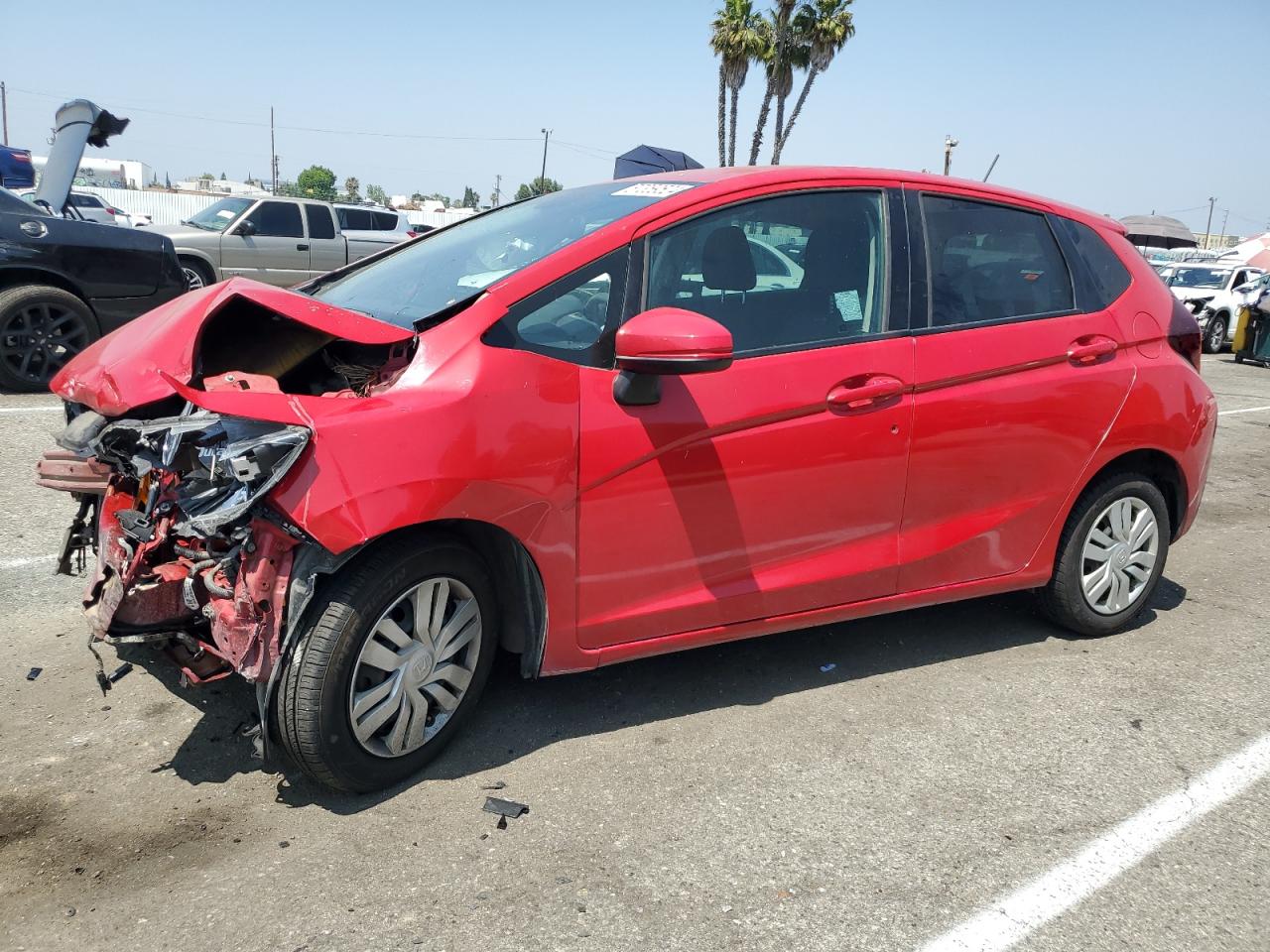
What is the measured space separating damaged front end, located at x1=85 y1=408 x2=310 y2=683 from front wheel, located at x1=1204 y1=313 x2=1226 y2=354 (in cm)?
2086

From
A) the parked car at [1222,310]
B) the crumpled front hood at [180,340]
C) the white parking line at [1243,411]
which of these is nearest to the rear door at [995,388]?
the crumpled front hood at [180,340]

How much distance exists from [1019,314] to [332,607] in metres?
2.76

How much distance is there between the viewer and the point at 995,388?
380cm

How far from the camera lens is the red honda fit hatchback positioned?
274 cm

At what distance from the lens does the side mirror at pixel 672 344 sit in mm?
2904

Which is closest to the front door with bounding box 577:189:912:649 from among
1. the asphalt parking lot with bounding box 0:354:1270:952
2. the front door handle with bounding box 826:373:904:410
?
the front door handle with bounding box 826:373:904:410

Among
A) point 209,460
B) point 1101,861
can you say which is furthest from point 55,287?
point 1101,861

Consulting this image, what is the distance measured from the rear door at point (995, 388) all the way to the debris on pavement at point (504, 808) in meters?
1.68

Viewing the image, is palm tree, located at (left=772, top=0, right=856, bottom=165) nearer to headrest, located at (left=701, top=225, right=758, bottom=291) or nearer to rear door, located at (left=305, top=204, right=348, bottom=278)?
rear door, located at (left=305, top=204, right=348, bottom=278)

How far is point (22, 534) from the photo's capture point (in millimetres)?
4879

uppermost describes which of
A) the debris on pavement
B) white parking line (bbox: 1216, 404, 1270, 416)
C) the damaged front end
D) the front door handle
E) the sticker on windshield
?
the sticker on windshield

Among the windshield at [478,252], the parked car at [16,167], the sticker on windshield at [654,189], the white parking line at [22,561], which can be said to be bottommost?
the white parking line at [22,561]

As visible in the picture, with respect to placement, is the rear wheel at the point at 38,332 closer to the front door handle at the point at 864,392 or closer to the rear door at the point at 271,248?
the front door handle at the point at 864,392

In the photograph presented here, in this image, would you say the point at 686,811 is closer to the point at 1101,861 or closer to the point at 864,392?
the point at 1101,861
